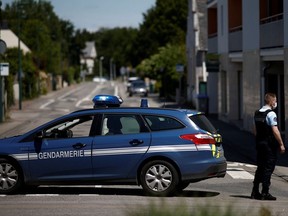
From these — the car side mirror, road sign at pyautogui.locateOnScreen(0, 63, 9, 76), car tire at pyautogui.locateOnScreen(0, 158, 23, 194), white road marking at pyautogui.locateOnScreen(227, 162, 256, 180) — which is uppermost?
road sign at pyautogui.locateOnScreen(0, 63, 9, 76)

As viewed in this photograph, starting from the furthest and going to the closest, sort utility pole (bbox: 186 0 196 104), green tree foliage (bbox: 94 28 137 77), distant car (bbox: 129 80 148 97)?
green tree foliage (bbox: 94 28 137 77)
distant car (bbox: 129 80 148 97)
utility pole (bbox: 186 0 196 104)

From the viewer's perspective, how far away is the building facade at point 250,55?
25.2m

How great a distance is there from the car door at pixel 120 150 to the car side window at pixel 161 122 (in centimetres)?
13

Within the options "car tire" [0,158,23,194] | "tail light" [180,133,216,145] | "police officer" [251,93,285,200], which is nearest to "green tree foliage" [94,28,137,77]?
"car tire" [0,158,23,194]

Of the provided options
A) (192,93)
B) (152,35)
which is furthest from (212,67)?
(152,35)

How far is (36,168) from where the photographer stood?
13.0 metres

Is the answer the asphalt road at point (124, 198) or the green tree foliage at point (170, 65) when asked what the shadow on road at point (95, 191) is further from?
the green tree foliage at point (170, 65)

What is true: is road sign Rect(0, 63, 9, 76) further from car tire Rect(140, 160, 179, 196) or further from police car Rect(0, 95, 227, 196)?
car tire Rect(140, 160, 179, 196)

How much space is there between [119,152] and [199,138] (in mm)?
1341

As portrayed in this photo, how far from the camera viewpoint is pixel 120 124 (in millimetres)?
13023

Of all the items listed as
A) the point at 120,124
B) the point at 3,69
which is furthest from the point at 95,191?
the point at 3,69

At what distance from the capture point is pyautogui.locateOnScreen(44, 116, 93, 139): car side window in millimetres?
13134

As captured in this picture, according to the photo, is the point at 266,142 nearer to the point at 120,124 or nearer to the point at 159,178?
the point at 159,178

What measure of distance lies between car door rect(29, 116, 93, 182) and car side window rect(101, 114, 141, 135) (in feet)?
0.97
